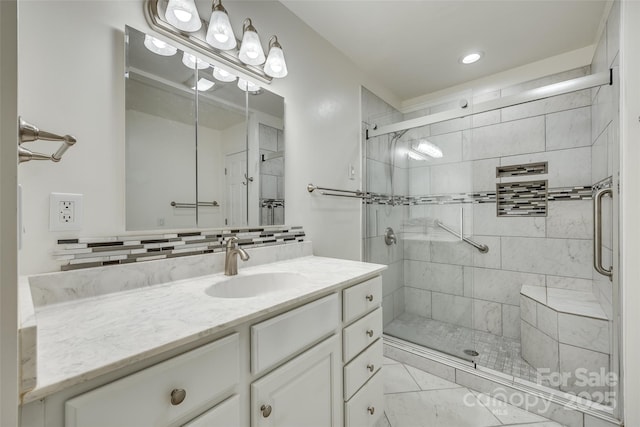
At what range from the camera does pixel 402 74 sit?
2.44 metres

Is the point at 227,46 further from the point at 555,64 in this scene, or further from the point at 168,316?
the point at 555,64

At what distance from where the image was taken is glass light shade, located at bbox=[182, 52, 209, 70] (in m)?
1.18

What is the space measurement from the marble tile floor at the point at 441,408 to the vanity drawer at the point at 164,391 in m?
1.15

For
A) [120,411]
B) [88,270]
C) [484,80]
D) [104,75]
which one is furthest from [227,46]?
[484,80]

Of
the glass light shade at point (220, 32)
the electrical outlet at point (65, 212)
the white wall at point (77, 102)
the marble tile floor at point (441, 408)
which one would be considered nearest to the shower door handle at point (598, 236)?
the marble tile floor at point (441, 408)

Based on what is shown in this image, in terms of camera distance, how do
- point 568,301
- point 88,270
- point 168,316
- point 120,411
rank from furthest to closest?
point 568,301 → point 88,270 → point 168,316 → point 120,411

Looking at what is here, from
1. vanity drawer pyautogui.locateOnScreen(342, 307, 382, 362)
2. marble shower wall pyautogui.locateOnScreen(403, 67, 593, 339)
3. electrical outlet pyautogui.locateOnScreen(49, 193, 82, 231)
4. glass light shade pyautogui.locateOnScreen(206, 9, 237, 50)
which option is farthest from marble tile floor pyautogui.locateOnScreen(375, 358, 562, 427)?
glass light shade pyautogui.locateOnScreen(206, 9, 237, 50)

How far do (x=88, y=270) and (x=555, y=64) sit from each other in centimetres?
326

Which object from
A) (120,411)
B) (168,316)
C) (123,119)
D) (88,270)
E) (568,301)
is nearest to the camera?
(120,411)

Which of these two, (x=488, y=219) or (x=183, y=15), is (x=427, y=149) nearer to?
(x=488, y=219)

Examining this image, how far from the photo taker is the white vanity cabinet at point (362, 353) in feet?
3.69

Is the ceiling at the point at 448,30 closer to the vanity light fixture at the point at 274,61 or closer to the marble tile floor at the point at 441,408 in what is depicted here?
the vanity light fixture at the point at 274,61

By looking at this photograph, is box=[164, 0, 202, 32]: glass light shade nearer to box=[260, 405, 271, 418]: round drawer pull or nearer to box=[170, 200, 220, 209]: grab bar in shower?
box=[170, 200, 220, 209]: grab bar in shower

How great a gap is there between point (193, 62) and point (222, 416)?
134cm
